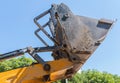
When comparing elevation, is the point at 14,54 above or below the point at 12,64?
above

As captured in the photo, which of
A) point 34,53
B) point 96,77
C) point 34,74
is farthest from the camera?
point 96,77

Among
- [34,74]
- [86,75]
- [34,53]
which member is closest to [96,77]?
[86,75]

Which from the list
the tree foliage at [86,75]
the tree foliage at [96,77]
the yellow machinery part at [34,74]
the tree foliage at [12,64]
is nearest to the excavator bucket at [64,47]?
the yellow machinery part at [34,74]

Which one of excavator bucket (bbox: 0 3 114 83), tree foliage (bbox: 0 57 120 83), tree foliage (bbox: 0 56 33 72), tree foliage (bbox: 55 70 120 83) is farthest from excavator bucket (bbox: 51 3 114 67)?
tree foliage (bbox: 55 70 120 83)

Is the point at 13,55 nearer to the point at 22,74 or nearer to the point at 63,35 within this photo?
the point at 22,74

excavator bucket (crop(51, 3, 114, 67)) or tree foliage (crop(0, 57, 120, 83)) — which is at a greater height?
excavator bucket (crop(51, 3, 114, 67))

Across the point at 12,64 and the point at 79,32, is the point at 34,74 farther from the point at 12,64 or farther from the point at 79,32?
the point at 12,64

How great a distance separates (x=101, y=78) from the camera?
32906 mm

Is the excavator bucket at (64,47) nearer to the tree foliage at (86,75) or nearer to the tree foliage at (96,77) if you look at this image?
the tree foliage at (86,75)

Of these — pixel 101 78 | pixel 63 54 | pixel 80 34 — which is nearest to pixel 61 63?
pixel 63 54

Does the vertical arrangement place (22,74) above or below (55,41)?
below

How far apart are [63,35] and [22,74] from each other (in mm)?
1160

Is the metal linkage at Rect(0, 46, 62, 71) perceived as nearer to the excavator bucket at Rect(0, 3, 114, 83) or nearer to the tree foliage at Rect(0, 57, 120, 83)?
the excavator bucket at Rect(0, 3, 114, 83)

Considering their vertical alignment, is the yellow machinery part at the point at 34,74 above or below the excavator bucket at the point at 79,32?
below
